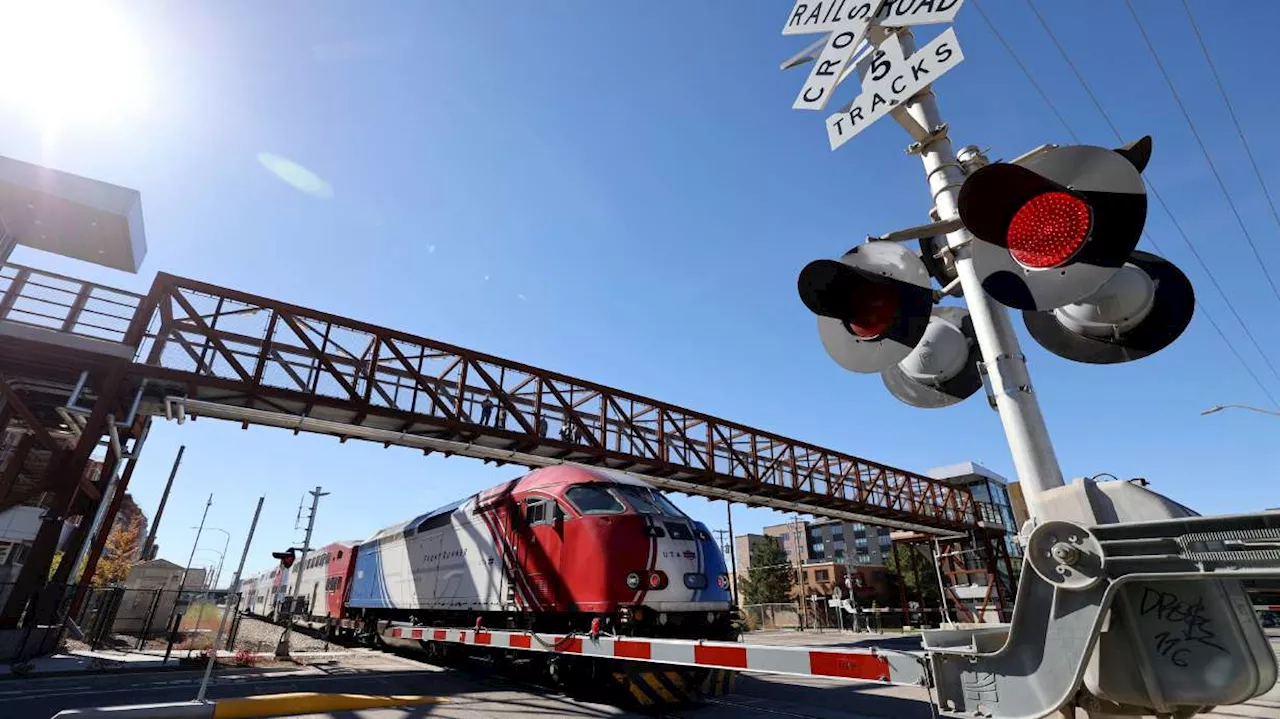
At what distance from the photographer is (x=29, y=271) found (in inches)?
496

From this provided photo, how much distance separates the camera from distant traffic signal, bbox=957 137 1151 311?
234 centimetres

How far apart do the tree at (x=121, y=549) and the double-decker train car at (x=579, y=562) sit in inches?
1093

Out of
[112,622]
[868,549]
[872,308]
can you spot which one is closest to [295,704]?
[872,308]

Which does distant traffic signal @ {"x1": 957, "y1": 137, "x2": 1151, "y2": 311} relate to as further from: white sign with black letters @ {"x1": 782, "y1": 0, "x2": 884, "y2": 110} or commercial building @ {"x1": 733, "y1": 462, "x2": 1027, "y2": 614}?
commercial building @ {"x1": 733, "y1": 462, "x2": 1027, "y2": 614}

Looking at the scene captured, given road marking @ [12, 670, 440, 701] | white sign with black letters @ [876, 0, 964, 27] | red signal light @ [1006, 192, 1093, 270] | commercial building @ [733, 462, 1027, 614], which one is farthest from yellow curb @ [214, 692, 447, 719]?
commercial building @ [733, 462, 1027, 614]

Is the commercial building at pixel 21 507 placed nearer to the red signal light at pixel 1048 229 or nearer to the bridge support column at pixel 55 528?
the bridge support column at pixel 55 528

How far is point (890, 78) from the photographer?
121 inches

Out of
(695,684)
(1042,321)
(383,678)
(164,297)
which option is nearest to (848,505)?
(695,684)

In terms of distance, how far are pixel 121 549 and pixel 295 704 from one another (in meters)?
59.0

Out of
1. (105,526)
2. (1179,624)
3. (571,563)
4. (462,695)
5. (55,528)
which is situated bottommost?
(462,695)

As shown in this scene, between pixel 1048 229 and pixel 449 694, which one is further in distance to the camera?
pixel 449 694

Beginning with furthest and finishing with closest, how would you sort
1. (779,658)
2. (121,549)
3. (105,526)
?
(121,549)
(105,526)
(779,658)

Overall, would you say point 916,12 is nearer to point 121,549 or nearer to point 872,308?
point 872,308

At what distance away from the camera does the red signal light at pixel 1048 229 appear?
238 cm
